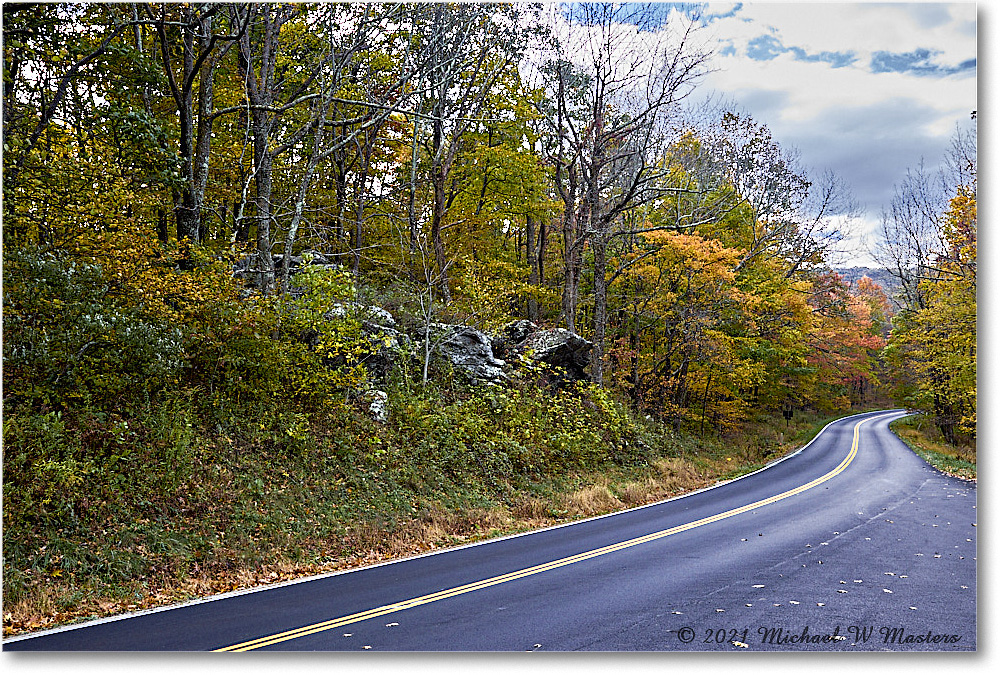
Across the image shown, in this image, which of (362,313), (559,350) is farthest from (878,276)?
(362,313)

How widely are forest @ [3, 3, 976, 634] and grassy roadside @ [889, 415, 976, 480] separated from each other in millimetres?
847

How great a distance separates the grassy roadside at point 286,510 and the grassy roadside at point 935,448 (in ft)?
26.3

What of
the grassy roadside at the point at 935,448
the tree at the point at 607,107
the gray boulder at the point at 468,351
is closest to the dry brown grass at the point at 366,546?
the gray boulder at the point at 468,351

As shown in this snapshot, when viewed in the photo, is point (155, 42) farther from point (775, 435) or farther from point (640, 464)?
point (775, 435)

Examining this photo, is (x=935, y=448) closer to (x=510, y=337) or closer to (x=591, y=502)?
(x=510, y=337)

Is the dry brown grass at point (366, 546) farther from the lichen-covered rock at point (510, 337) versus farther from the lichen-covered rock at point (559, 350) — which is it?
the lichen-covered rock at point (510, 337)

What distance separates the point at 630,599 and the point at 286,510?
15.7 feet

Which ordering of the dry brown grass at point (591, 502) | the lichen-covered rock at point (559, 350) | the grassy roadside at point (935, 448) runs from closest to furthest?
1. the dry brown grass at point (591, 502)
2. the grassy roadside at point (935, 448)
3. the lichen-covered rock at point (559, 350)

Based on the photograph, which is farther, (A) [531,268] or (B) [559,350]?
→ (A) [531,268]

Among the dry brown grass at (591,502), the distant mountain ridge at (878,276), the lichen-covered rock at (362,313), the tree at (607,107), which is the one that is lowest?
the dry brown grass at (591,502)

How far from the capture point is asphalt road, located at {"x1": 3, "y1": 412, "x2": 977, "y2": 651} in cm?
523

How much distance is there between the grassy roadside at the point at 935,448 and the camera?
16.3 m

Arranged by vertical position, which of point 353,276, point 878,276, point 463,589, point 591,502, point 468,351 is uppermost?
point 878,276

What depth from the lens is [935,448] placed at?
72.6 feet
